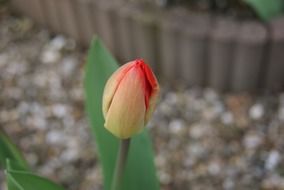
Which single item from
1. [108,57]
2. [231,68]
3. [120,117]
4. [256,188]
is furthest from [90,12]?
[120,117]

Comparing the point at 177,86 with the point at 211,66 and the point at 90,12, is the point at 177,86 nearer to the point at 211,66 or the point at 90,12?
the point at 211,66

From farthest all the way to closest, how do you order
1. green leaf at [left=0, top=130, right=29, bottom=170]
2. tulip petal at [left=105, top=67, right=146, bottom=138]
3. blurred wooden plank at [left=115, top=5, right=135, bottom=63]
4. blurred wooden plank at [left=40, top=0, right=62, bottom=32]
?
blurred wooden plank at [left=40, top=0, right=62, bottom=32], blurred wooden plank at [left=115, top=5, right=135, bottom=63], green leaf at [left=0, top=130, right=29, bottom=170], tulip petal at [left=105, top=67, right=146, bottom=138]

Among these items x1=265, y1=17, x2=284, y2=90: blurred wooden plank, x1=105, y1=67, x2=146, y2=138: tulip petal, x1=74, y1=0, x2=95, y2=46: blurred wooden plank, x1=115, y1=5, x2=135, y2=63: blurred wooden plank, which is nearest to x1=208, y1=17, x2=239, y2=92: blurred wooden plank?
x1=265, y1=17, x2=284, y2=90: blurred wooden plank

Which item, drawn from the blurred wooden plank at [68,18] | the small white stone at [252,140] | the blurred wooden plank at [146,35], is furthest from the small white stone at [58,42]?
the small white stone at [252,140]

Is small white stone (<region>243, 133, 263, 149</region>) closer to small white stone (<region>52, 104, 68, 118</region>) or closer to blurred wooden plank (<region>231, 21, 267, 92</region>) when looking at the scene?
blurred wooden plank (<region>231, 21, 267, 92</region>)

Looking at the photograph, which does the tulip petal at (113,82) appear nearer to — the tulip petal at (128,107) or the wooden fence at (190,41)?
the tulip petal at (128,107)

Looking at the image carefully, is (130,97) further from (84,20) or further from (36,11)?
(36,11)
